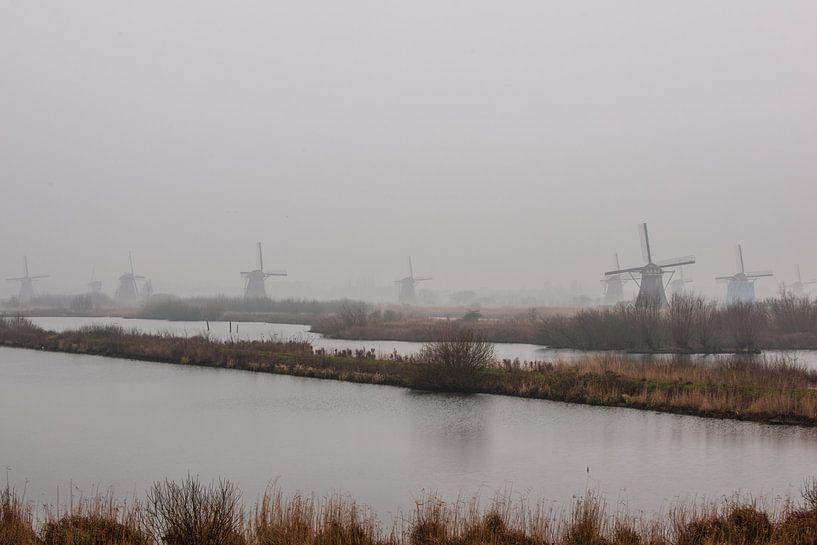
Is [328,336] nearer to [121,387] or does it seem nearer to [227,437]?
[121,387]

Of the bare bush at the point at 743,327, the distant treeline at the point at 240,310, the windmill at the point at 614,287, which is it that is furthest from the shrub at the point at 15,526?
the windmill at the point at 614,287

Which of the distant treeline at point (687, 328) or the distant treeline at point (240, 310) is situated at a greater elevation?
the distant treeline at point (240, 310)

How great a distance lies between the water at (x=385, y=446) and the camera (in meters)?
11.0

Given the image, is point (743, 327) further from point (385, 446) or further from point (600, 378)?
point (385, 446)

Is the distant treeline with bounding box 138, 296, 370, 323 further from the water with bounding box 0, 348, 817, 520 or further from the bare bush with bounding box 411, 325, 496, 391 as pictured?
the water with bounding box 0, 348, 817, 520

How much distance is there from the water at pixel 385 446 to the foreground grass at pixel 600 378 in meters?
0.95

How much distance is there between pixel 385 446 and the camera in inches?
557

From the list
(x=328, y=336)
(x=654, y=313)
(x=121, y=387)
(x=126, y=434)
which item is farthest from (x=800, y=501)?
(x=328, y=336)

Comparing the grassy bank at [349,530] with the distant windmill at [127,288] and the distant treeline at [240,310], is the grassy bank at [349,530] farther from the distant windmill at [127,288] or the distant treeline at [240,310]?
the distant windmill at [127,288]

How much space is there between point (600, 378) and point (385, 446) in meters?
9.08

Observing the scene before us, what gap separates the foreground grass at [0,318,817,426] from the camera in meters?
17.5

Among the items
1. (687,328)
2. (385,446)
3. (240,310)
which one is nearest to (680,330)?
(687,328)

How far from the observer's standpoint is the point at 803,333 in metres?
38.1

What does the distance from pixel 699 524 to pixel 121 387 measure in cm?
1996
